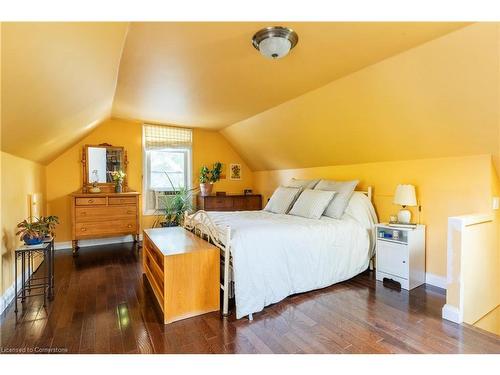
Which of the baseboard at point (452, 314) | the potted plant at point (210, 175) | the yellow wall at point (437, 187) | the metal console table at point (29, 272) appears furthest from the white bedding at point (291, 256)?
the potted plant at point (210, 175)

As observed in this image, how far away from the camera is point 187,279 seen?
7.11ft

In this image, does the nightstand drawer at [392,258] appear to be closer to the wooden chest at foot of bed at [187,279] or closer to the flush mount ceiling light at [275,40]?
the wooden chest at foot of bed at [187,279]

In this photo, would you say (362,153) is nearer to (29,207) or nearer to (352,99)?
(352,99)

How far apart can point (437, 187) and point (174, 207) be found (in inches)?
156

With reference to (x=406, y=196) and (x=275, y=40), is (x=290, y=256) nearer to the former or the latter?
(x=406, y=196)

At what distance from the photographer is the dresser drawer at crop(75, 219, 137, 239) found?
397cm

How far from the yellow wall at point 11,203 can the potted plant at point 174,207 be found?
2.11m

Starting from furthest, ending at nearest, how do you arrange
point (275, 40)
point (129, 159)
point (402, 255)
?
1. point (129, 159)
2. point (402, 255)
3. point (275, 40)

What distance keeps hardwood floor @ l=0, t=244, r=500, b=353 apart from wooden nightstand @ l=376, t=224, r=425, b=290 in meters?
0.17

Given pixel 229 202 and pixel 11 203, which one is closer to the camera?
pixel 11 203

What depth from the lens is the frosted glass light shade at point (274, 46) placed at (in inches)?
72.4

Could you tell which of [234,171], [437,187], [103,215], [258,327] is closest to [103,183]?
[103,215]
